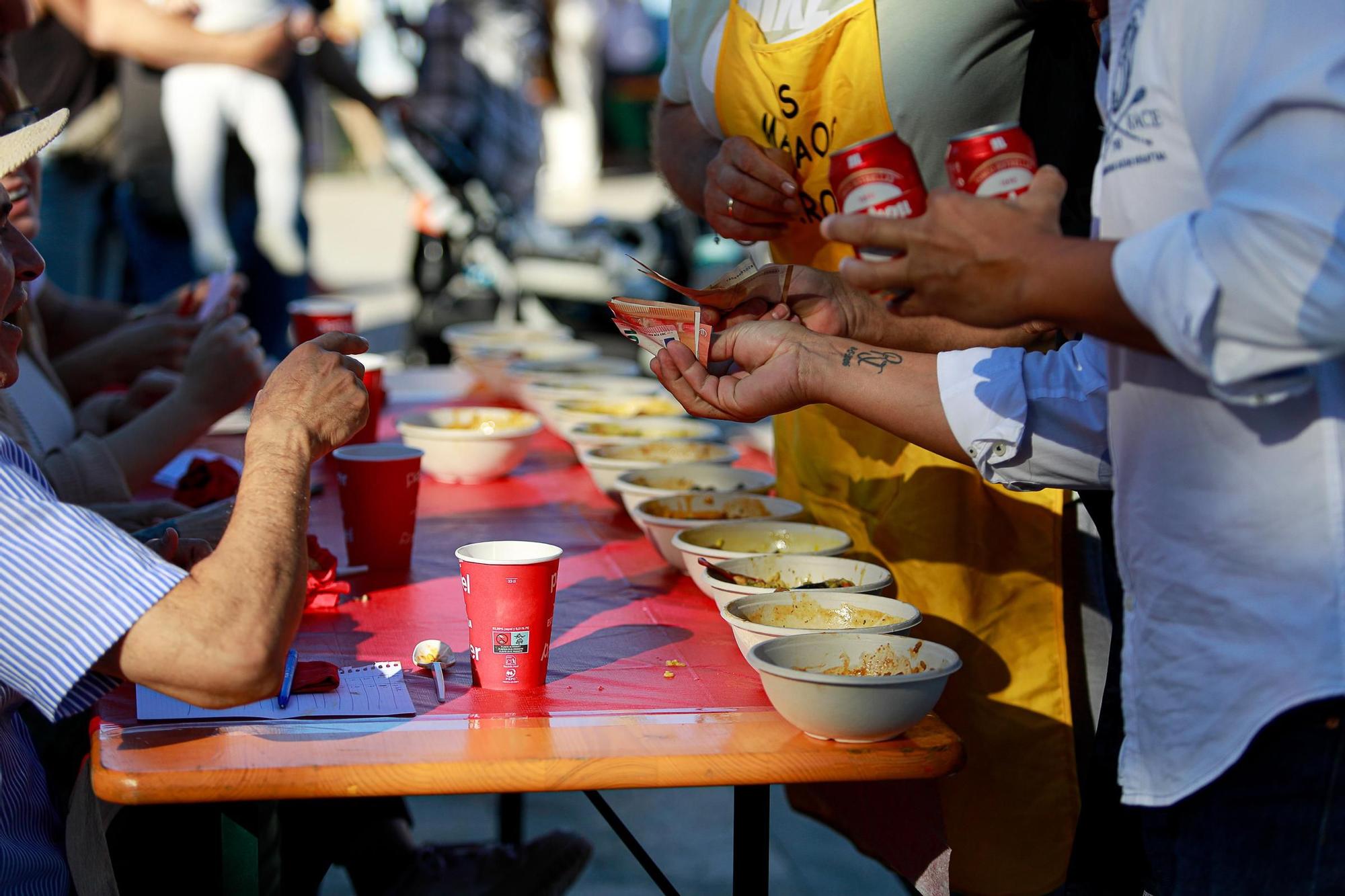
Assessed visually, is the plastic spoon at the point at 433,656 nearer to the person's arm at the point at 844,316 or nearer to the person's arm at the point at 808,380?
the person's arm at the point at 808,380

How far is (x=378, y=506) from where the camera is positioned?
78.2 inches

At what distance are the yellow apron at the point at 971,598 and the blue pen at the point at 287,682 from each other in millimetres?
871

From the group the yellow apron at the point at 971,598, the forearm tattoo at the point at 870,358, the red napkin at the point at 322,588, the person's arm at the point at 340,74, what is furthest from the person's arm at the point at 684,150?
the person's arm at the point at 340,74

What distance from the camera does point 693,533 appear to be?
1980 millimetres

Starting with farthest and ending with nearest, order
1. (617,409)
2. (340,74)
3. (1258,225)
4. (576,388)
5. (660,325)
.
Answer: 1. (340,74)
2. (576,388)
3. (617,409)
4. (660,325)
5. (1258,225)

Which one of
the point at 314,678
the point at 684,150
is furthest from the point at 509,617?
the point at 684,150

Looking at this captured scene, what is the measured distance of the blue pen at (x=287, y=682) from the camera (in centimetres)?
146

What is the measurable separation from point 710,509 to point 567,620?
0.42 metres

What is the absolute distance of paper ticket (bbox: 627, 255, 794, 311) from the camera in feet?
5.98

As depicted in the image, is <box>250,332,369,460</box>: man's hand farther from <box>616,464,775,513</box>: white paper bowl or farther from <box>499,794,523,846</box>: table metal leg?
<box>499,794,523,846</box>: table metal leg

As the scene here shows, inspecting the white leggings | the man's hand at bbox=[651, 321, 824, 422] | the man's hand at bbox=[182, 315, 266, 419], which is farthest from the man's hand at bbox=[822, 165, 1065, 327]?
the white leggings

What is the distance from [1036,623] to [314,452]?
110 cm

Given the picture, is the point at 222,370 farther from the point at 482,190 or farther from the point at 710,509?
the point at 482,190

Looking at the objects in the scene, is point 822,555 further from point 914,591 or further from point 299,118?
point 299,118
